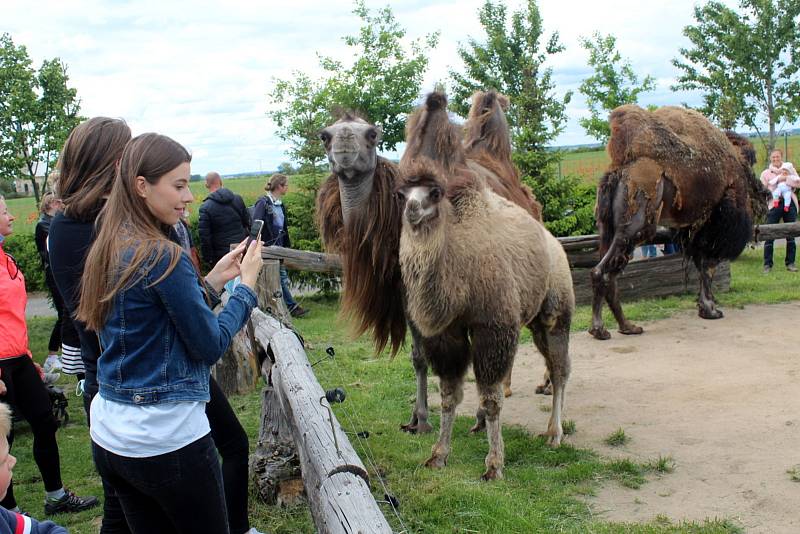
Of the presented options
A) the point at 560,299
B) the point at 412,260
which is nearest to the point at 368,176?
the point at 412,260

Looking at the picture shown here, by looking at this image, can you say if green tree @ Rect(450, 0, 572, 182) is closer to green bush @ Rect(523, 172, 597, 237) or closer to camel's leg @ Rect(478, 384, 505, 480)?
green bush @ Rect(523, 172, 597, 237)

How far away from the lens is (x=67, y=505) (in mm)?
4473

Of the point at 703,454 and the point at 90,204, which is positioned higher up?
the point at 90,204

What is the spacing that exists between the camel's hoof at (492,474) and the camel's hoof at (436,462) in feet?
1.09

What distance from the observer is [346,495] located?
2678mm

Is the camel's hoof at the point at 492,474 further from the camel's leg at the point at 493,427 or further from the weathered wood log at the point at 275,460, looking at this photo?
the weathered wood log at the point at 275,460

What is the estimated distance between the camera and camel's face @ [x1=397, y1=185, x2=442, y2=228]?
4254mm

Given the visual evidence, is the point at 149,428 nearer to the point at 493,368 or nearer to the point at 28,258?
the point at 493,368

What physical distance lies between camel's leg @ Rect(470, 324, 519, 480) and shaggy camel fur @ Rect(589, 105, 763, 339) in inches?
167

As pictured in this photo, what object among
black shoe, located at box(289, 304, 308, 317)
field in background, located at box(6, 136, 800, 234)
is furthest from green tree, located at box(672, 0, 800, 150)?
black shoe, located at box(289, 304, 308, 317)

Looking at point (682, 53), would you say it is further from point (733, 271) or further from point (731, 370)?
point (731, 370)

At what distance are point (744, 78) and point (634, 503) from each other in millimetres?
17001

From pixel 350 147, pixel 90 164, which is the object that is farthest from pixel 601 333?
pixel 90 164

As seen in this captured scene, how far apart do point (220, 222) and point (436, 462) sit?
18.8 feet
